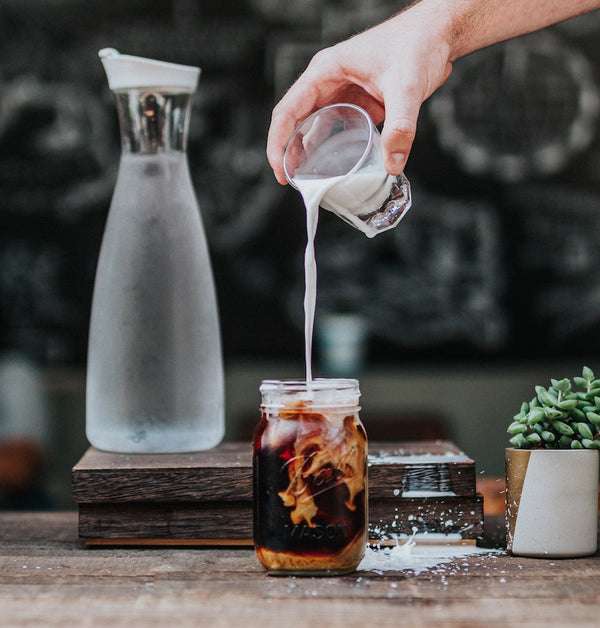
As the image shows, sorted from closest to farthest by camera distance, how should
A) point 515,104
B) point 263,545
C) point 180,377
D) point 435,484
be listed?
1. point 263,545
2. point 435,484
3. point 180,377
4. point 515,104

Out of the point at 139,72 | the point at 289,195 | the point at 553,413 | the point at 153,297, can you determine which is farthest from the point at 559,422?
the point at 289,195

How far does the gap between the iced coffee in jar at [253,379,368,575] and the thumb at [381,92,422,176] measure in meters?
0.25

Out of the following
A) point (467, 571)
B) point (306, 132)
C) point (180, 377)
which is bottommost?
point (467, 571)

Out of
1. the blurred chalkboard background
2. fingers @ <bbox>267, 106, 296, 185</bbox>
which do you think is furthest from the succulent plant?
the blurred chalkboard background

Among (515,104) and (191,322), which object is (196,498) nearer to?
(191,322)

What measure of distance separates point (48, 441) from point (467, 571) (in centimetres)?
212

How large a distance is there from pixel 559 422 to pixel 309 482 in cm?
28

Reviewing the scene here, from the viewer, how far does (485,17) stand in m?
1.20

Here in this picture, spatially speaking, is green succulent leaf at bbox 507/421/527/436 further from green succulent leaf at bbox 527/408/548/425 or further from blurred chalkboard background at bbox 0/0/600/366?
blurred chalkboard background at bbox 0/0/600/366

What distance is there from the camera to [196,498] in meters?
1.08

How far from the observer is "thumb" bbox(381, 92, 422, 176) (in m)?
1.01

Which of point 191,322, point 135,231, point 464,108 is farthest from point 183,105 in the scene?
point 464,108

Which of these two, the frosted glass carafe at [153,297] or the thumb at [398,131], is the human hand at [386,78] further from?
the frosted glass carafe at [153,297]

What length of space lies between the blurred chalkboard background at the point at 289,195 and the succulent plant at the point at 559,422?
1802mm
